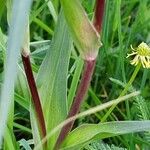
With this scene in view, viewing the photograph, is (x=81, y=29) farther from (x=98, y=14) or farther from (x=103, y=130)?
(x=103, y=130)

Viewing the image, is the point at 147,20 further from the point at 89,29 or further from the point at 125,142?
the point at 89,29

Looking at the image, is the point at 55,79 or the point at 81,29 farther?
the point at 55,79

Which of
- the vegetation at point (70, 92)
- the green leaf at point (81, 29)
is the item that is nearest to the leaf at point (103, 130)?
the vegetation at point (70, 92)

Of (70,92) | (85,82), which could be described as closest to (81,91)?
(85,82)

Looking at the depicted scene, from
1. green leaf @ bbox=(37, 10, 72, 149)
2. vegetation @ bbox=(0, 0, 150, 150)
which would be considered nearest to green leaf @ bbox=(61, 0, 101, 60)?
vegetation @ bbox=(0, 0, 150, 150)

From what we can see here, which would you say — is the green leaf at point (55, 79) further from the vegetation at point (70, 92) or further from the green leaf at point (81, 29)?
the green leaf at point (81, 29)
